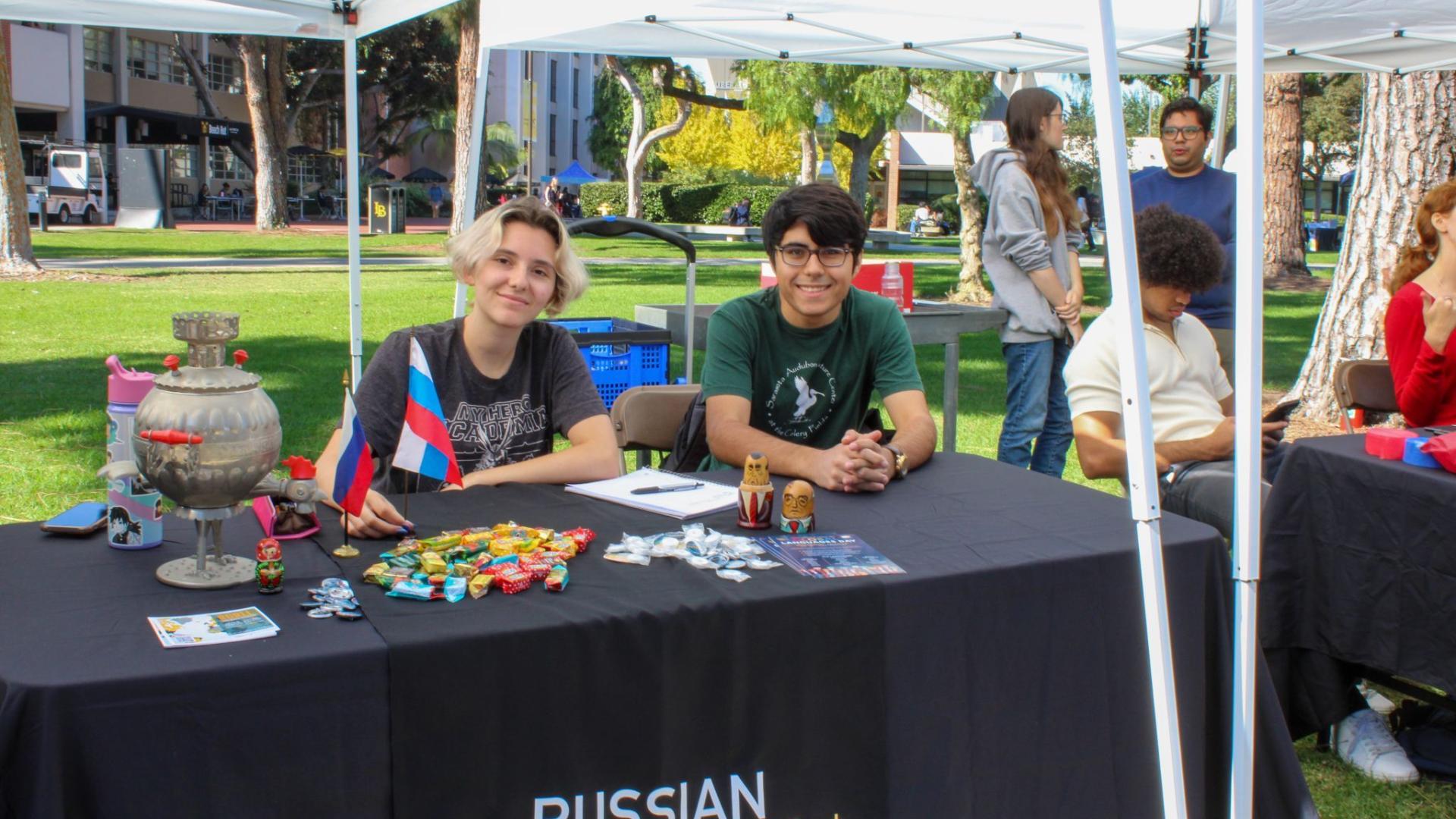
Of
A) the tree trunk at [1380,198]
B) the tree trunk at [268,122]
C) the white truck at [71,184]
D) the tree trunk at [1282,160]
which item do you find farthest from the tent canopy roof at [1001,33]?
the white truck at [71,184]

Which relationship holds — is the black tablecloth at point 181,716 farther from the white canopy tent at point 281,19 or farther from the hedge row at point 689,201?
the hedge row at point 689,201

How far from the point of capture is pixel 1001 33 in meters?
6.41

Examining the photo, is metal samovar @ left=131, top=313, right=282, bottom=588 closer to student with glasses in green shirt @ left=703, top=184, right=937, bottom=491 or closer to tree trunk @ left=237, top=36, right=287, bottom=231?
student with glasses in green shirt @ left=703, top=184, right=937, bottom=491

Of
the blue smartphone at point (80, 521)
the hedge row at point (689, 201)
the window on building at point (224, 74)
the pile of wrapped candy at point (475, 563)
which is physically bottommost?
the pile of wrapped candy at point (475, 563)

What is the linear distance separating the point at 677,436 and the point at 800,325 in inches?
17.7

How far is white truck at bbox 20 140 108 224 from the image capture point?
28.6m

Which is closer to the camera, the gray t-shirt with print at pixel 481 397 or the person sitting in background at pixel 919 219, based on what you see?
the gray t-shirt with print at pixel 481 397

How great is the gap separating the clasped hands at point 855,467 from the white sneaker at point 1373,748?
4.95 ft

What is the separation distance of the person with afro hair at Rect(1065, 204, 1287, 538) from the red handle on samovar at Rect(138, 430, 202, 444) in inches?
88.3

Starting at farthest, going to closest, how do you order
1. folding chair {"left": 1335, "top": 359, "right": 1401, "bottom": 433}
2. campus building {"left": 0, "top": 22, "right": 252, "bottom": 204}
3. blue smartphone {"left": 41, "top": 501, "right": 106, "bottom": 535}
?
campus building {"left": 0, "top": 22, "right": 252, "bottom": 204} < folding chair {"left": 1335, "top": 359, "right": 1401, "bottom": 433} < blue smartphone {"left": 41, "top": 501, "right": 106, "bottom": 535}

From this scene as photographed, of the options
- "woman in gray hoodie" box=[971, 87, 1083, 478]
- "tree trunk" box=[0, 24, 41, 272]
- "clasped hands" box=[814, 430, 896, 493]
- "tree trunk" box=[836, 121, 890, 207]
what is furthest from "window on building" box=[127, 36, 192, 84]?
"clasped hands" box=[814, 430, 896, 493]

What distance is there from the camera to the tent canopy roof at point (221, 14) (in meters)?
4.75

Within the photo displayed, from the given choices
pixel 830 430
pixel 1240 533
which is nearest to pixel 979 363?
pixel 830 430

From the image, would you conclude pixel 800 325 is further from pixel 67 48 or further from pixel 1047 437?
pixel 67 48
